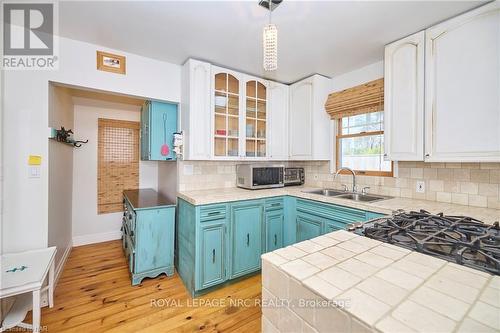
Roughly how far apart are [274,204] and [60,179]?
2.40 m

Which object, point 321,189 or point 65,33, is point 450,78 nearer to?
point 321,189

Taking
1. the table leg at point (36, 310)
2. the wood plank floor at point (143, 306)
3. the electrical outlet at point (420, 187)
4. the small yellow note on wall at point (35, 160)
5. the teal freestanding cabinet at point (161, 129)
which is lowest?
the wood plank floor at point (143, 306)

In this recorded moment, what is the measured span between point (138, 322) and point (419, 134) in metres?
2.78

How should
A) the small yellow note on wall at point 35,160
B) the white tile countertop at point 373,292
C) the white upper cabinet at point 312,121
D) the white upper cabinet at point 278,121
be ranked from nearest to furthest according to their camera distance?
the white tile countertop at point 373,292 → the small yellow note on wall at point 35,160 → the white upper cabinet at point 312,121 → the white upper cabinet at point 278,121

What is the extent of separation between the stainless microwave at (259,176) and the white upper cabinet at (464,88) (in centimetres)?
153

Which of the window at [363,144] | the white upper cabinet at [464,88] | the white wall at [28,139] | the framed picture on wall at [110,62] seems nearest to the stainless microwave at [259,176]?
the window at [363,144]

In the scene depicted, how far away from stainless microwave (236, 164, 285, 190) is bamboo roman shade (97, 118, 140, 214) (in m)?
1.94

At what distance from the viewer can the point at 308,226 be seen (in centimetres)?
237

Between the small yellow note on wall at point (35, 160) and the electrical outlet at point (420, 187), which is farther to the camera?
the electrical outlet at point (420, 187)

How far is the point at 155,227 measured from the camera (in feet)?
7.60

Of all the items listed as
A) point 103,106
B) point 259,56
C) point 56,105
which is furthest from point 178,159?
point 103,106

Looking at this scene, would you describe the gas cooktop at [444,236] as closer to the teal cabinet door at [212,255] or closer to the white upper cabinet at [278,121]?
the teal cabinet door at [212,255]

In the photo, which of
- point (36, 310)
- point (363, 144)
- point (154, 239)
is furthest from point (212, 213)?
point (363, 144)

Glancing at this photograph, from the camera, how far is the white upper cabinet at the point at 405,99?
1.84 m
